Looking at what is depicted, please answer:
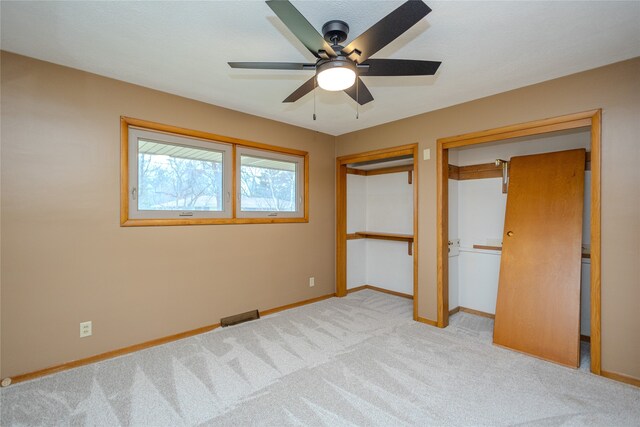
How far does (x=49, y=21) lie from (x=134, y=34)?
0.48m

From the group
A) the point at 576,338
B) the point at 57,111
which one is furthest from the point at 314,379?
the point at 57,111

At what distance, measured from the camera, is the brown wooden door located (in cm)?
272

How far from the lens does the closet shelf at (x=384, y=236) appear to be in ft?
14.9

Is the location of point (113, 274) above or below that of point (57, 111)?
below

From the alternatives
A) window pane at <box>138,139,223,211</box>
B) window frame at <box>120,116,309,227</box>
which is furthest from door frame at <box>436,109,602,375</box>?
window pane at <box>138,139,223,211</box>

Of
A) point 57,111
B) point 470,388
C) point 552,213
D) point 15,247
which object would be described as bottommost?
point 470,388

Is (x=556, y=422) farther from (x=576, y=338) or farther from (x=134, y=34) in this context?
(x=134, y=34)

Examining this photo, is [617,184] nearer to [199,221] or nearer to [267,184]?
[267,184]

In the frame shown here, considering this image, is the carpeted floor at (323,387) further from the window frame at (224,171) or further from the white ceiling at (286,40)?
the white ceiling at (286,40)

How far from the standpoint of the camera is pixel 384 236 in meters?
4.77

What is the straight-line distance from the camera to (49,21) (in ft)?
6.26

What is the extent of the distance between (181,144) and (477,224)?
3685mm

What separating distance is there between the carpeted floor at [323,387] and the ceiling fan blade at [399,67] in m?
2.17

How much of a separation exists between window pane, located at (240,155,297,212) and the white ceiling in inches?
39.4
